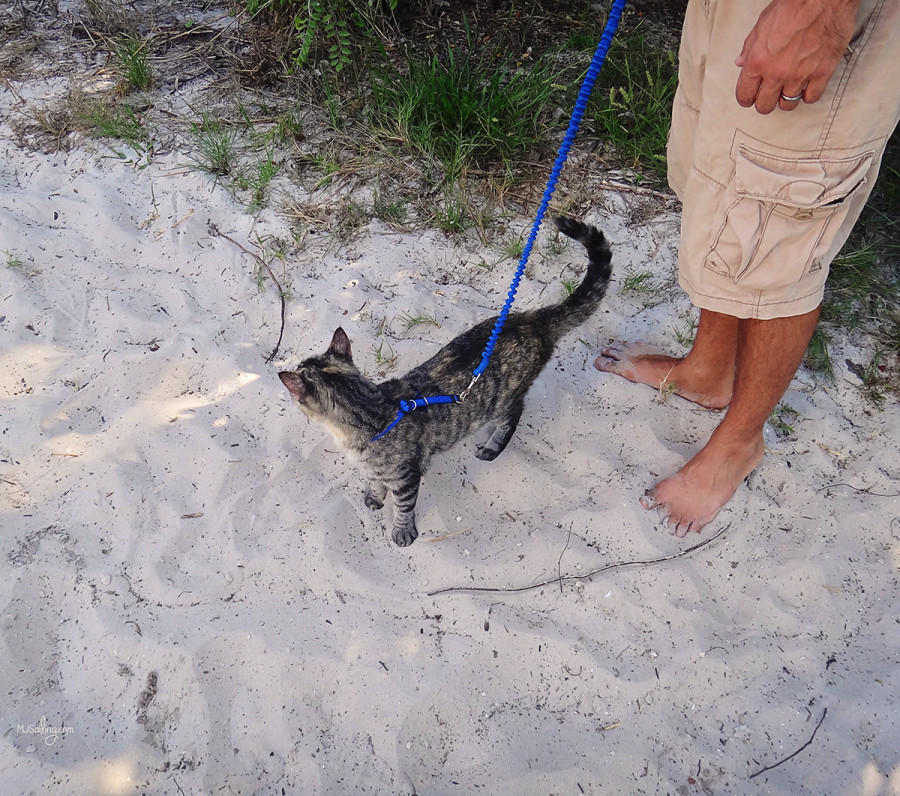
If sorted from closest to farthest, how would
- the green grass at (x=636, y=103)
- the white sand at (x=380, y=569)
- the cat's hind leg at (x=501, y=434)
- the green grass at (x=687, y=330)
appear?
the white sand at (x=380, y=569), the cat's hind leg at (x=501, y=434), the green grass at (x=687, y=330), the green grass at (x=636, y=103)

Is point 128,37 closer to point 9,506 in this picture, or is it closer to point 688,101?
point 9,506

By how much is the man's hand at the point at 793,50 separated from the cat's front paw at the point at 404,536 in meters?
1.83

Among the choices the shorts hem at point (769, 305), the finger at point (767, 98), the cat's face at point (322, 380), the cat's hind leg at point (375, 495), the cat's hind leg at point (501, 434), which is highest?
the finger at point (767, 98)

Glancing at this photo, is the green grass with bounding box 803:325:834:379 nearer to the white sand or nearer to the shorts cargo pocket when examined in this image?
the white sand

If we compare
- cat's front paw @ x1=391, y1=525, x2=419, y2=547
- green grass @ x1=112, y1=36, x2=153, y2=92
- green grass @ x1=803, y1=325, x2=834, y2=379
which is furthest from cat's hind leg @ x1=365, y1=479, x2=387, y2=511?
green grass @ x1=112, y1=36, x2=153, y2=92

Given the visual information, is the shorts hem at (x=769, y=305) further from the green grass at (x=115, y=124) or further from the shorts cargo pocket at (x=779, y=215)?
the green grass at (x=115, y=124)

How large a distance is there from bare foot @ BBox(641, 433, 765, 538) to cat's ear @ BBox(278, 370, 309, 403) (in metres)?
1.53

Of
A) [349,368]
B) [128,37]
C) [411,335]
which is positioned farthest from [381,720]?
[128,37]

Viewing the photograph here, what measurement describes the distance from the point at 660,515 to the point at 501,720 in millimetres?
1015

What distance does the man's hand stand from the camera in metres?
1.36

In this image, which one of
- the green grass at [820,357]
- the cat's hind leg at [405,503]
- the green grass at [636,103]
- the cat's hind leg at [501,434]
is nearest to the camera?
the cat's hind leg at [405,503]

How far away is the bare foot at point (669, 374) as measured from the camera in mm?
2699

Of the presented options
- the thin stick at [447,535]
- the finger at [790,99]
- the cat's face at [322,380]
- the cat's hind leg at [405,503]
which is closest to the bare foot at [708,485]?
the thin stick at [447,535]

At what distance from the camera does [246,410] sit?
2691mm
